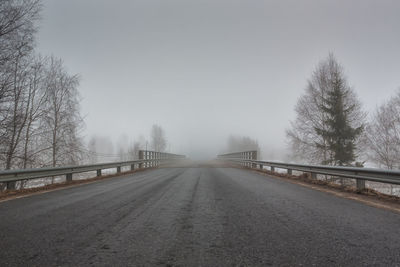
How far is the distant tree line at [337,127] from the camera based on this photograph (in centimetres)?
1527

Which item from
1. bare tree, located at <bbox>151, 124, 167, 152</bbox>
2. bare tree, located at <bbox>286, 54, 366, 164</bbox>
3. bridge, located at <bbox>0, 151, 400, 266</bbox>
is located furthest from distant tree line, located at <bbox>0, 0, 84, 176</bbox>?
bare tree, located at <bbox>151, 124, 167, 152</bbox>

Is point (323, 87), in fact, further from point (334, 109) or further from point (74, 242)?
point (74, 242)

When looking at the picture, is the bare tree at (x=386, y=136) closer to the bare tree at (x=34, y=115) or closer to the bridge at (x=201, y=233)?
the bridge at (x=201, y=233)

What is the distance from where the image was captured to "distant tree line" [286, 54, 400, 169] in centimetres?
1527

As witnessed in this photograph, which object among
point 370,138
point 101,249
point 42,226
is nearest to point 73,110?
point 42,226

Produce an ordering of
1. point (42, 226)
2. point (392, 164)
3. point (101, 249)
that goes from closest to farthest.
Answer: point (101, 249)
point (42, 226)
point (392, 164)

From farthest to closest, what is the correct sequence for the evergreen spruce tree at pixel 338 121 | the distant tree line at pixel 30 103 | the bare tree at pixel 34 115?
the evergreen spruce tree at pixel 338 121, the bare tree at pixel 34 115, the distant tree line at pixel 30 103

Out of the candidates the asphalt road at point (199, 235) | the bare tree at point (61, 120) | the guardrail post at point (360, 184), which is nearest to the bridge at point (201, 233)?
the asphalt road at point (199, 235)

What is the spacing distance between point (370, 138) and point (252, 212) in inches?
867

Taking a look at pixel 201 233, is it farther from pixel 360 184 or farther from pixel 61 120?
pixel 61 120

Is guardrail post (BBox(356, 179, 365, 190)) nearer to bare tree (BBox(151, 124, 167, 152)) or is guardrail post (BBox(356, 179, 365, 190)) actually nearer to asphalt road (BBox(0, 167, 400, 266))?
asphalt road (BBox(0, 167, 400, 266))

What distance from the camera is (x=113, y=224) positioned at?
2.46 m

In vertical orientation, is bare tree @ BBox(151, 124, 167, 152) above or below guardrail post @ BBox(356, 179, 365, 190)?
above

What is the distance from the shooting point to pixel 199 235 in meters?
2.09
